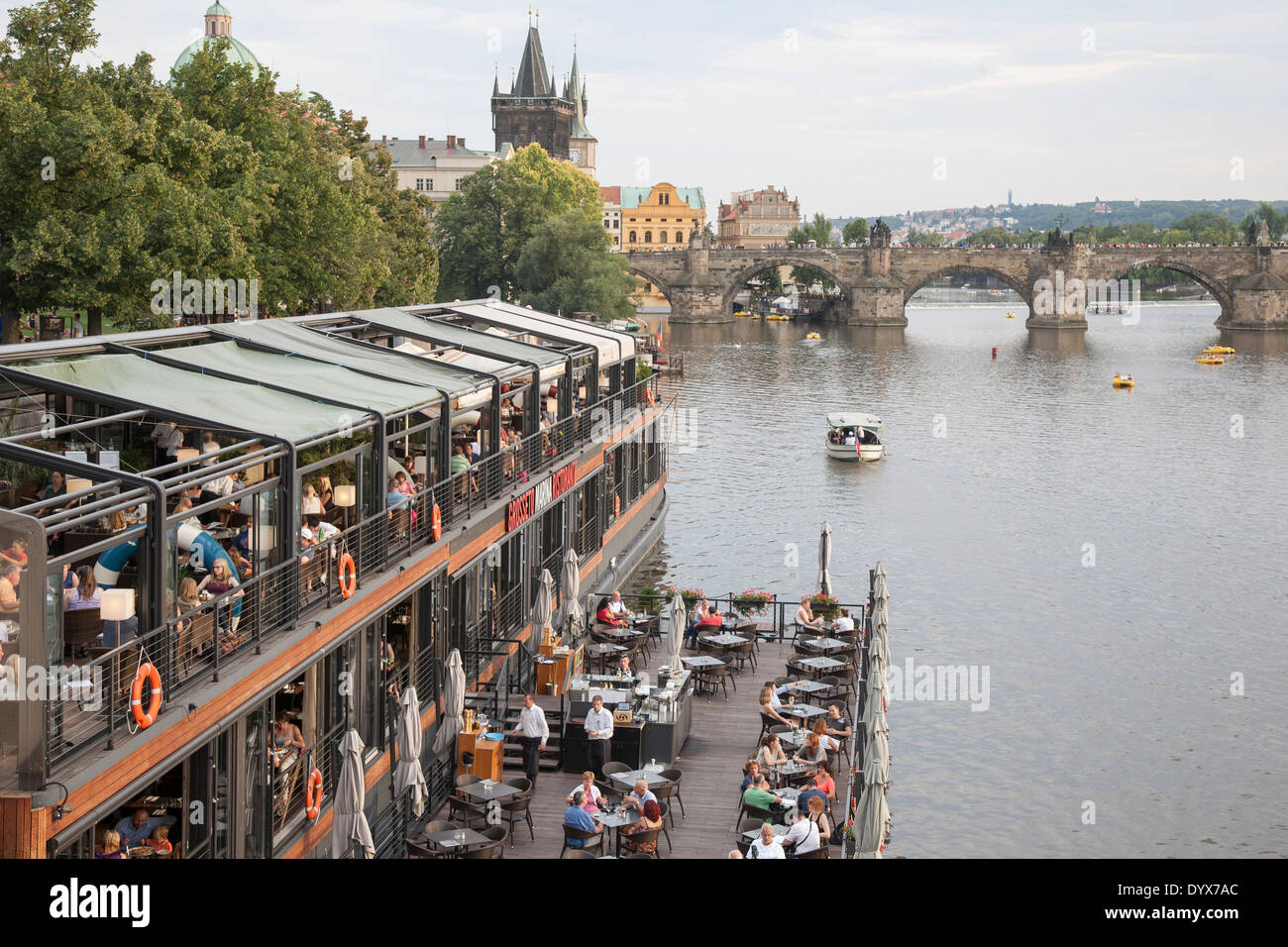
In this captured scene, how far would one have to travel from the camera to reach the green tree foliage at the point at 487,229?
90.5m

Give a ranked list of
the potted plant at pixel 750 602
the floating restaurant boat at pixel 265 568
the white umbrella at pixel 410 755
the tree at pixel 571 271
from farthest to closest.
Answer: the tree at pixel 571 271, the potted plant at pixel 750 602, the white umbrella at pixel 410 755, the floating restaurant boat at pixel 265 568

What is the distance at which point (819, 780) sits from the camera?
18062 millimetres

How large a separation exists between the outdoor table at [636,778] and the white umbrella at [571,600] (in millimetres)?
5984

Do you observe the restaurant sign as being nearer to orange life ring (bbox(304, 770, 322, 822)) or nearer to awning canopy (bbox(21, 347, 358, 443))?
awning canopy (bbox(21, 347, 358, 443))

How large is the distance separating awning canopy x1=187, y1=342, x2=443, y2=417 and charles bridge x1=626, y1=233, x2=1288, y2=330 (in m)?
118

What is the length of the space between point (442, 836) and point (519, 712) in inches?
224

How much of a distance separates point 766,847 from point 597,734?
180 inches

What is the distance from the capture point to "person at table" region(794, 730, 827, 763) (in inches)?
762

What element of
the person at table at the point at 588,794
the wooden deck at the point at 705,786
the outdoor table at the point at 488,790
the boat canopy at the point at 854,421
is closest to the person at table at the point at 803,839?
the wooden deck at the point at 705,786

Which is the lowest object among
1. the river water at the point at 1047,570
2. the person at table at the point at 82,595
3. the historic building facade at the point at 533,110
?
the river water at the point at 1047,570

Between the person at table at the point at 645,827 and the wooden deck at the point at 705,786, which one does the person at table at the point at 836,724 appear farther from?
the person at table at the point at 645,827

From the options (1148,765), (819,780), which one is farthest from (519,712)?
(1148,765)

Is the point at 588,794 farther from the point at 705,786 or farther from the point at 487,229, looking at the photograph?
the point at 487,229


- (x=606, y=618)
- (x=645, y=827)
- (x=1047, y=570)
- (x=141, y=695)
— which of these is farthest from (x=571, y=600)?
(x=1047, y=570)
